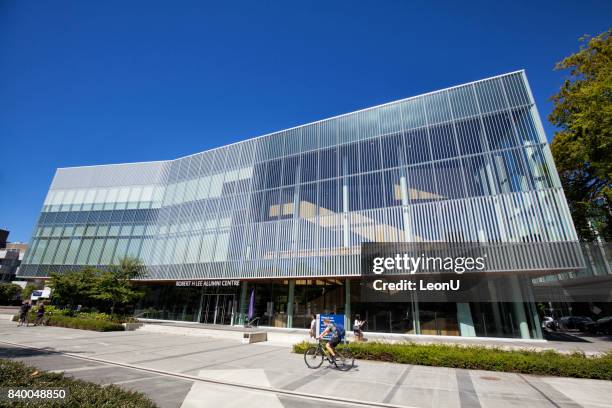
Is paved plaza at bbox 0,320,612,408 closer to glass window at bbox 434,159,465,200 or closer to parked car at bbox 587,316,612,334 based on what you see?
glass window at bbox 434,159,465,200

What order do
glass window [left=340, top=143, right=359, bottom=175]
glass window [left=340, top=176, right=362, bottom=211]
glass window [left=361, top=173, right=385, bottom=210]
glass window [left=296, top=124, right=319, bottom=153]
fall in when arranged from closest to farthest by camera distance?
glass window [left=361, top=173, right=385, bottom=210], glass window [left=340, top=176, right=362, bottom=211], glass window [left=340, top=143, right=359, bottom=175], glass window [left=296, top=124, right=319, bottom=153]

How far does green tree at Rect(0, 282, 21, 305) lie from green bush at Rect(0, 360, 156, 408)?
2119 inches

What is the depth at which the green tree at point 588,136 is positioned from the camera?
15.9 meters

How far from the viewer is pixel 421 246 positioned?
20.2 meters

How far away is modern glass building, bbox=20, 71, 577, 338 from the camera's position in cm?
1917

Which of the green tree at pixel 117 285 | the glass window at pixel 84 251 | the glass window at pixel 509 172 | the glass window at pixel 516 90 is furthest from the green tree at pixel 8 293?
the glass window at pixel 516 90

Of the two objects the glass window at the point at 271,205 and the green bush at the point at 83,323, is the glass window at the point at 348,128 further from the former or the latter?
the green bush at the point at 83,323

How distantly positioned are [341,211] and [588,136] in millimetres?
16188

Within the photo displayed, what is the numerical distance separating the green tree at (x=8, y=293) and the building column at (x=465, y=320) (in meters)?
59.2

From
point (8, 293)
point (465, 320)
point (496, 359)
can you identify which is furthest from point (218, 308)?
point (8, 293)

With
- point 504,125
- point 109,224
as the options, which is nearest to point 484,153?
point 504,125

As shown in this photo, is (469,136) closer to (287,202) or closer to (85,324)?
(287,202)

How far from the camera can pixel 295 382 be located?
9.07m

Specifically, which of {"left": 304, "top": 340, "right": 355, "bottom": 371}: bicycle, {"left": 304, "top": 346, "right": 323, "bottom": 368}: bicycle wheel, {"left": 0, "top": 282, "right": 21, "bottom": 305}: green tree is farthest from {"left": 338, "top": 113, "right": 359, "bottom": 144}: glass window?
{"left": 0, "top": 282, "right": 21, "bottom": 305}: green tree
